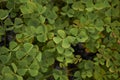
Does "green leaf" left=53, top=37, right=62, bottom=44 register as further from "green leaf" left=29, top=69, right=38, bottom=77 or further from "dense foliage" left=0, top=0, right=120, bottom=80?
"green leaf" left=29, top=69, right=38, bottom=77

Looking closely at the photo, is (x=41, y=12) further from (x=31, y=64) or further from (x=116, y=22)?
(x=116, y=22)

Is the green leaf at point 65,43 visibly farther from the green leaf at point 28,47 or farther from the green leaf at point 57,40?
the green leaf at point 28,47

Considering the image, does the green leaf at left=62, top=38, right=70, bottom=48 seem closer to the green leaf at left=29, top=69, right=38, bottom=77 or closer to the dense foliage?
the dense foliage

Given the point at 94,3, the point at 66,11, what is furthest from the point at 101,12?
the point at 66,11

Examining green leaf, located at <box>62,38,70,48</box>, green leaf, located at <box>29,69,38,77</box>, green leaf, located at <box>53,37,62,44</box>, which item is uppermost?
green leaf, located at <box>53,37,62,44</box>

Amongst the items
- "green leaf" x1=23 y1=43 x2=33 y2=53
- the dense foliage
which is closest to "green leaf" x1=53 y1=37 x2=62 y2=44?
the dense foliage

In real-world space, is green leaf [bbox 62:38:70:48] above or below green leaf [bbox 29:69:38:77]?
above

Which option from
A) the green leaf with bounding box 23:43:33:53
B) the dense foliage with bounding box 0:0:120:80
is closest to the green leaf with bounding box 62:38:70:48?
the dense foliage with bounding box 0:0:120:80

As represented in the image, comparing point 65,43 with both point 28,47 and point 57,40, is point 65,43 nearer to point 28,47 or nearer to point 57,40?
point 57,40
